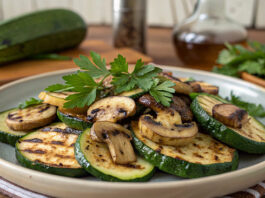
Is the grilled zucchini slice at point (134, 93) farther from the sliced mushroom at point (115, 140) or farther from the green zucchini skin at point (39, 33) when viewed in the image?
the green zucchini skin at point (39, 33)

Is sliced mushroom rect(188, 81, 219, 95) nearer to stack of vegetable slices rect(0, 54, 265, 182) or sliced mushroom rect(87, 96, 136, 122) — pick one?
stack of vegetable slices rect(0, 54, 265, 182)

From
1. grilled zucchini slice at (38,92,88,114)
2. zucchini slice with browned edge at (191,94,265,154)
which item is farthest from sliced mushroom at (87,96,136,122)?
zucchini slice with browned edge at (191,94,265,154)

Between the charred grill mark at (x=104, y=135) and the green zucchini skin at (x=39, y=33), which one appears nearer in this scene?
the charred grill mark at (x=104, y=135)

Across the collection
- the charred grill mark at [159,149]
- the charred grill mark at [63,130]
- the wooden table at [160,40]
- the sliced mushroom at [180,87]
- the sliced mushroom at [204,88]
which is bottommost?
the wooden table at [160,40]

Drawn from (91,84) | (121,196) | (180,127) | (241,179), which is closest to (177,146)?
(180,127)

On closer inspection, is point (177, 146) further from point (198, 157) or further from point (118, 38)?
point (118, 38)

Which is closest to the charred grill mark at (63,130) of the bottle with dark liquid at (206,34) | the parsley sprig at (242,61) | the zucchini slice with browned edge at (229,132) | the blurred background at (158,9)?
the zucchini slice with browned edge at (229,132)
